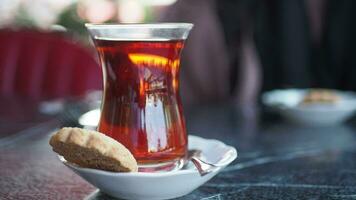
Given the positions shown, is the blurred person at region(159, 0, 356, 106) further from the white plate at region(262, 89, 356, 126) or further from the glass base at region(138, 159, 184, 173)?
the glass base at region(138, 159, 184, 173)

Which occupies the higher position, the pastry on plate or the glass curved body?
the glass curved body

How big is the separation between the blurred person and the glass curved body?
48.6 inches

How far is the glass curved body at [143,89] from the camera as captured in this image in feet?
1.94

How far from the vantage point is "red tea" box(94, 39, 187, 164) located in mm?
593

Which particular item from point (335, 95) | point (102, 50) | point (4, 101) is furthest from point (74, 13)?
point (102, 50)

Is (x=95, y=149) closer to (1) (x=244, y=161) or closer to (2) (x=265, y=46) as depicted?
(1) (x=244, y=161)

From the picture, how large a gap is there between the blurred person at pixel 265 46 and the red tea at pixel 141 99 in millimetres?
1234

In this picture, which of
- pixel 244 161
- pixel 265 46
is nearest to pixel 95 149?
pixel 244 161

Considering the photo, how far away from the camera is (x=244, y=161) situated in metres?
0.78

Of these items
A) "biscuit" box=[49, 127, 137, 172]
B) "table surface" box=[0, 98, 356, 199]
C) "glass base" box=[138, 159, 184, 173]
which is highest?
"biscuit" box=[49, 127, 137, 172]

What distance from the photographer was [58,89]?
174cm

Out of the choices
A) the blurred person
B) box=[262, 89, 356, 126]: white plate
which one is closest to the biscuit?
box=[262, 89, 356, 126]: white plate

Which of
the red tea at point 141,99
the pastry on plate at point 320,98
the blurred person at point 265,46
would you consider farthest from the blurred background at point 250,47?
the red tea at point 141,99

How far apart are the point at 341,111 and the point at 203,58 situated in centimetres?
95
